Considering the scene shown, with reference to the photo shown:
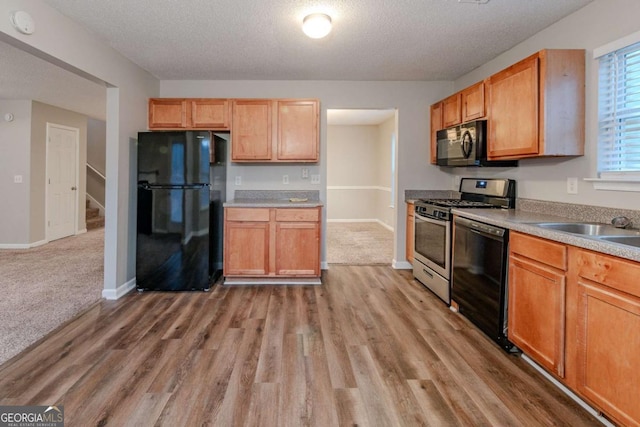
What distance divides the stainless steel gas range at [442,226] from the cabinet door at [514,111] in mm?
476

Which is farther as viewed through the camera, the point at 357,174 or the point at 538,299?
the point at 357,174

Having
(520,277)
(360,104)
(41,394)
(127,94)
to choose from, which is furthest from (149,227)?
(520,277)

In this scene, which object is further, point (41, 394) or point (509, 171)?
point (509, 171)

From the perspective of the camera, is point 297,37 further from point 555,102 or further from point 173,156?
point 555,102

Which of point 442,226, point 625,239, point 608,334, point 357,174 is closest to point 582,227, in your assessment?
point 625,239

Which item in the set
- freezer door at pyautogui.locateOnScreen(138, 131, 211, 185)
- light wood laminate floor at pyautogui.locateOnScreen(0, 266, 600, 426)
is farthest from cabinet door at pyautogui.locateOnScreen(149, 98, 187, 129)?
light wood laminate floor at pyautogui.locateOnScreen(0, 266, 600, 426)

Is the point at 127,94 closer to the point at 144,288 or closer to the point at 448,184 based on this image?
the point at 144,288

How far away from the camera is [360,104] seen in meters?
4.41

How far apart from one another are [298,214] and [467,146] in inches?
73.5

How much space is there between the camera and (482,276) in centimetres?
262

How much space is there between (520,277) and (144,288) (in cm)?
345

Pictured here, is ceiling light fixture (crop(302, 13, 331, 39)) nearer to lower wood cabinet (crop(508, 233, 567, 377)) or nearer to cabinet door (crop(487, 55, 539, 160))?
cabinet door (crop(487, 55, 539, 160))

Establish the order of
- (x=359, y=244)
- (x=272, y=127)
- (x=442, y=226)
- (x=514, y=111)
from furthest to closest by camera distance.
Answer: (x=359, y=244)
(x=272, y=127)
(x=442, y=226)
(x=514, y=111)

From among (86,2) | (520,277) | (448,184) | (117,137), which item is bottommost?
(520,277)
